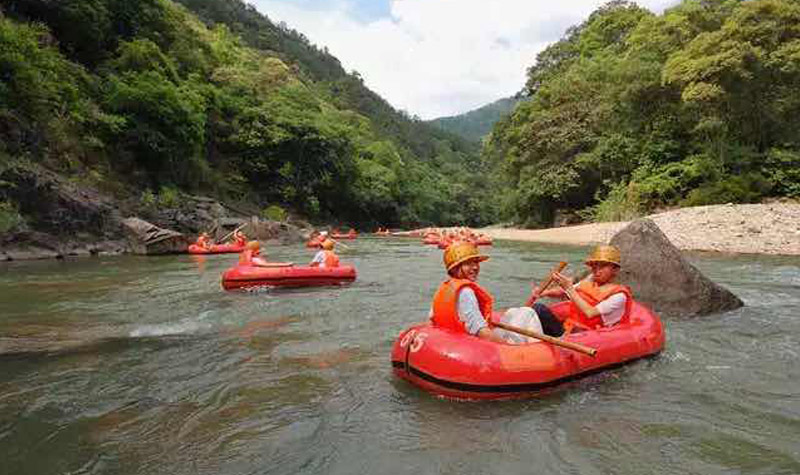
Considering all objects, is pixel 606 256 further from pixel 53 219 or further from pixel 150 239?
pixel 53 219

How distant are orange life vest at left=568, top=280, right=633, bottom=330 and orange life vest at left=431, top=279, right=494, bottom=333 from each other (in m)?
1.27

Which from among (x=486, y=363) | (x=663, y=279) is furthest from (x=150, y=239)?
(x=486, y=363)

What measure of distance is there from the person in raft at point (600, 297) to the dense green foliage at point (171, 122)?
17333 mm

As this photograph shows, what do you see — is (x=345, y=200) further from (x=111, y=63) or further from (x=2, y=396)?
(x=2, y=396)

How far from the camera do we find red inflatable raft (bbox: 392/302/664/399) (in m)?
4.51

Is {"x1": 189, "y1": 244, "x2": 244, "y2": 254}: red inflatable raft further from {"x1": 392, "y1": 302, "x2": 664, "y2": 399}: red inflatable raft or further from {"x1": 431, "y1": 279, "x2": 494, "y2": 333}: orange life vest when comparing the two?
{"x1": 431, "y1": 279, "x2": 494, "y2": 333}: orange life vest

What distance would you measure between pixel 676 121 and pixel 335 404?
84.4 feet

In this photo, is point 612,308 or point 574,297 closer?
point 574,297

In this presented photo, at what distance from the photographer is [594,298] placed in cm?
580

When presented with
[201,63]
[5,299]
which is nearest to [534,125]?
[201,63]

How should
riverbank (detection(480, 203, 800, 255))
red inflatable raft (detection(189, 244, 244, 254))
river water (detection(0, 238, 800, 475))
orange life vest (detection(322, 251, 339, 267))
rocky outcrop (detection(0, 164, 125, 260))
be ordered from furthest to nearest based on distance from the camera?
red inflatable raft (detection(189, 244, 244, 254)) → rocky outcrop (detection(0, 164, 125, 260)) → riverbank (detection(480, 203, 800, 255)) → orange life vest (detection(322, 251, 339, 267)) → river water (detection(0, 238, 800, 475))

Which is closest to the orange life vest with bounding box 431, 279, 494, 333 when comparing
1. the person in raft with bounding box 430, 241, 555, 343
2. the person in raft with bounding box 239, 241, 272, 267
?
the person in raft with bounding box 430, 241, 555, 343

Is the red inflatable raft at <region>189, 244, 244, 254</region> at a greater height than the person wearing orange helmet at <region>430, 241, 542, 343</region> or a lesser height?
lesser

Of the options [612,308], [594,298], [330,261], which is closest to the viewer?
[612,308]
